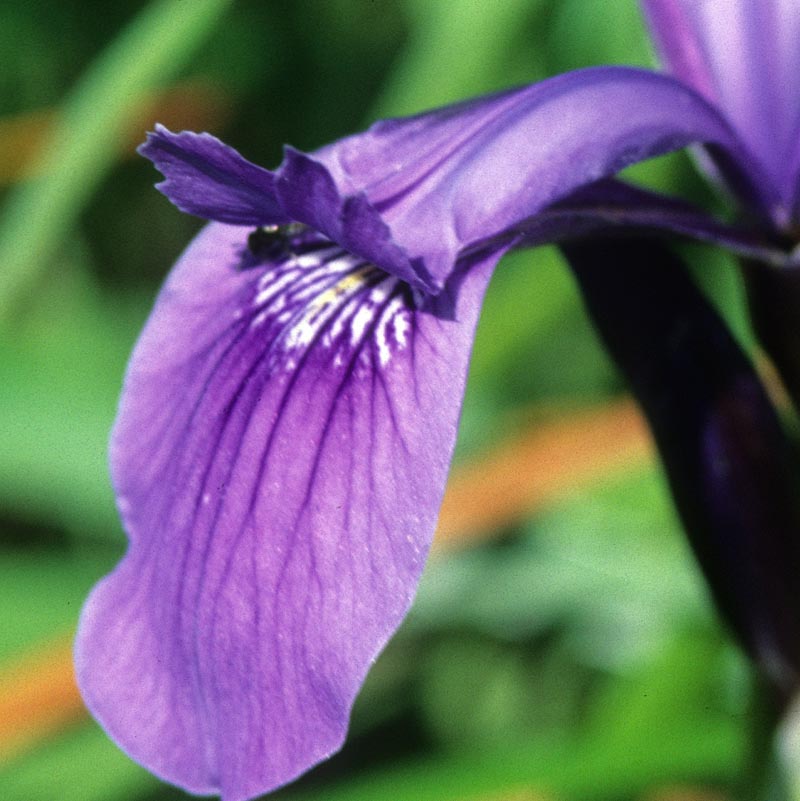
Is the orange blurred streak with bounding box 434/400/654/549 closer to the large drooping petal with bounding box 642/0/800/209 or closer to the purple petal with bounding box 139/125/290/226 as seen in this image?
the large drooping petal with bounding box 642/0/800/209

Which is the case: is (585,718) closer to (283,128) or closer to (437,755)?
(437,755)

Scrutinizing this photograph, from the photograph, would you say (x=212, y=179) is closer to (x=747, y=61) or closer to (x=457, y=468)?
(x=747, y=61)

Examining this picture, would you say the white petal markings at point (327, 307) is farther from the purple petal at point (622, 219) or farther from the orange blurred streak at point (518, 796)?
the orange blurred streak at point (518, 796)

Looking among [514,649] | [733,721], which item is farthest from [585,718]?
[733,721]

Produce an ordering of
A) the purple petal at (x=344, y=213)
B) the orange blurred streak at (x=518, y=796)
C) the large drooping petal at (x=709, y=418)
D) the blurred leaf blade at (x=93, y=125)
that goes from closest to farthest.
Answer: the purple petal at (x=344, y=213), the large drooping petal at (x=709, y=418), the orange blurred streak at (x=518, y=796), the blurred leaf blade at (x=93, y=125)

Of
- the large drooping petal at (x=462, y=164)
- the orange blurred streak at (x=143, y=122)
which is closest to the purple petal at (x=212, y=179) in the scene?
the large drooping petal at (x=462, y=164)

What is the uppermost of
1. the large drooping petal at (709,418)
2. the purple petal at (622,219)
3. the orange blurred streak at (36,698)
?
the purple petal at (622,219)

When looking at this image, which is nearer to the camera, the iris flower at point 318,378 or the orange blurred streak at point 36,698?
the iris flower at point 318,378

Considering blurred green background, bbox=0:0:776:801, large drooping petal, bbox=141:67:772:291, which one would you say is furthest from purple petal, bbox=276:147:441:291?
blurred green background, bbox=0:0:776:801
